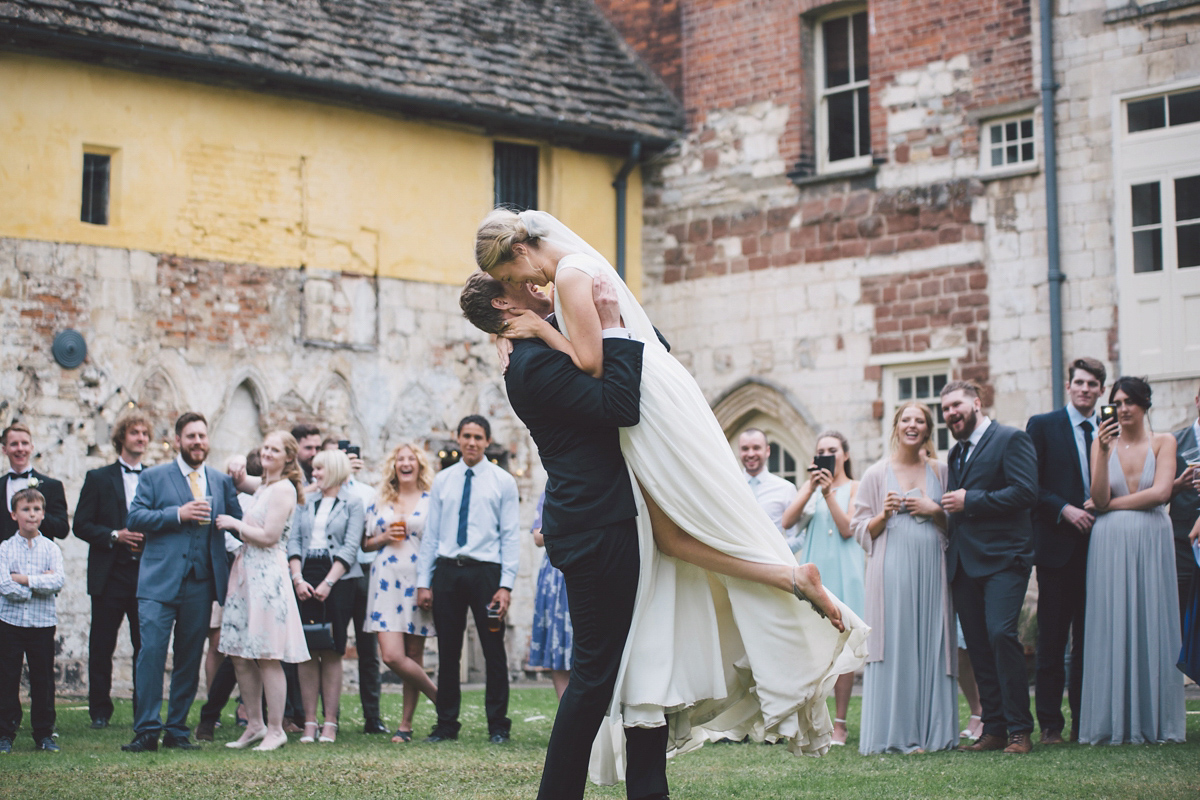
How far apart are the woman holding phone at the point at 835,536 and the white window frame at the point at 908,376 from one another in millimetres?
5613

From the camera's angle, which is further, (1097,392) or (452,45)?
(452,45)

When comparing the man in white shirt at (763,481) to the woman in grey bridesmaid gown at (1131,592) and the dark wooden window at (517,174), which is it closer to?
the woman in grey bridesmaid gown at (1131,592)

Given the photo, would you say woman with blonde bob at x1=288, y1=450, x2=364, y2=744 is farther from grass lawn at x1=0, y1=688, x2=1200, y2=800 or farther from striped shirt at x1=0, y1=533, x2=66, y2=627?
striped shirt at x1=0, y1=533, x2=66, y2=627

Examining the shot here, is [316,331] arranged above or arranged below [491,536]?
above

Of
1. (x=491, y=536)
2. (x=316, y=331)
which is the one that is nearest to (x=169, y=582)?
(x=491, y=536)

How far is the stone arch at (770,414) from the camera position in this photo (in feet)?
54.1

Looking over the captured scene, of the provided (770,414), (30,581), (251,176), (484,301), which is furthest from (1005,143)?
(484,301)

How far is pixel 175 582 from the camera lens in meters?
8.80

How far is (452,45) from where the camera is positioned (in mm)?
16812

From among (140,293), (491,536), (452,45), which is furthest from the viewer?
(452,45)

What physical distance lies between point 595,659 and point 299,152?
38.2ft

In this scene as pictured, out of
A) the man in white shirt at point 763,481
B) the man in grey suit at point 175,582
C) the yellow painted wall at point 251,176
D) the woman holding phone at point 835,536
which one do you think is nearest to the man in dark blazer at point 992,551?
the woman holding phone at point 835,536

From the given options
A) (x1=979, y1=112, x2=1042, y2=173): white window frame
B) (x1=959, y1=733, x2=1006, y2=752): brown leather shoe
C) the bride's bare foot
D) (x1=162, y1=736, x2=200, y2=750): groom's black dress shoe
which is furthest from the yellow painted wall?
the bride's bare foot

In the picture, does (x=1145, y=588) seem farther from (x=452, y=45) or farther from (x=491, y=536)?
(x=452, y=45)
